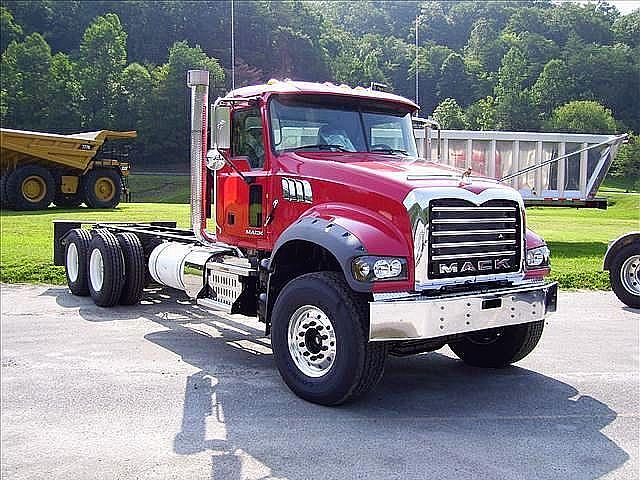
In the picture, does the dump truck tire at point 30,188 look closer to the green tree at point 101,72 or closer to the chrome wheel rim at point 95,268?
the chrome wheel rim at point 95,268

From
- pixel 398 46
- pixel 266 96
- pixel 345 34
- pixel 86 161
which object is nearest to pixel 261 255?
pixel 266 96

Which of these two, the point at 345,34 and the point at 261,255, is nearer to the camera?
the point at 261,255

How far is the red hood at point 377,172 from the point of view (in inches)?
236

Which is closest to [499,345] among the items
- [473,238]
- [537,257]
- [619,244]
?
[537,257]

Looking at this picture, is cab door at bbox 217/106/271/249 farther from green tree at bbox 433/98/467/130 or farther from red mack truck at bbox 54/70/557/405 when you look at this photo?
green tree at bbox 433/98/467/130

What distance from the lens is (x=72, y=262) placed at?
1079cm

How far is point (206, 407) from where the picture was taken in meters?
5.71

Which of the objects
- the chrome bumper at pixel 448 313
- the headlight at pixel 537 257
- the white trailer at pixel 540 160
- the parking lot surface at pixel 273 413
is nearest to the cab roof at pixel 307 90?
the headlight at pixel 537 257

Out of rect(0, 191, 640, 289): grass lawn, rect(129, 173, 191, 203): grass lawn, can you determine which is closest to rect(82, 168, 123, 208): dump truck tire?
rect(0, 191, 640, 289): grass lawn

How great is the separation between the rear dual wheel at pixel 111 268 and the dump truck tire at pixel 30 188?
47.1 feet

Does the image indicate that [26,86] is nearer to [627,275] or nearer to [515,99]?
[515,99]

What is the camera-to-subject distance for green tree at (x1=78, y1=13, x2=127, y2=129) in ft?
217

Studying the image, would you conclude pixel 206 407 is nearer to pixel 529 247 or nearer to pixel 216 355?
pixel 216 355

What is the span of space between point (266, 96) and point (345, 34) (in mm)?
88656
